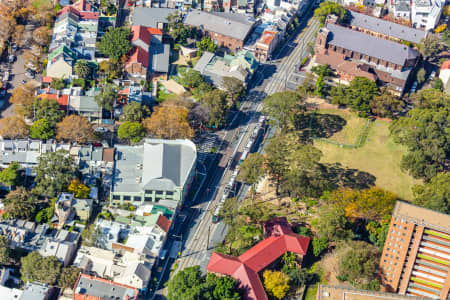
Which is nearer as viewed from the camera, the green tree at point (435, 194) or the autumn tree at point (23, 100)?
the green tree at point (435, 194)

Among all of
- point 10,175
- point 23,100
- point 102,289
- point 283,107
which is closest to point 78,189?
point 10,175

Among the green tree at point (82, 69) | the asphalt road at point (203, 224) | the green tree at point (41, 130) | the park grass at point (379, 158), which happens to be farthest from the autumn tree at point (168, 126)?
the park grass at point (379, 158)

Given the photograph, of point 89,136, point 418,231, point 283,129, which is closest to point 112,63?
point 89,136

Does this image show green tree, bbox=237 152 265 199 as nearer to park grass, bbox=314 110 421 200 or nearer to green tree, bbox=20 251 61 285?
park grass, bbox=314 110 421 200

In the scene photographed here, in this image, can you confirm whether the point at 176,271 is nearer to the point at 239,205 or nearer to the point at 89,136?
the point at 239,205

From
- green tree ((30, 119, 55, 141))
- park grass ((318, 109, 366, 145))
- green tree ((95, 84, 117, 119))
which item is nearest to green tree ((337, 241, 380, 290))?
park grass ((318, 109, 366, 145))

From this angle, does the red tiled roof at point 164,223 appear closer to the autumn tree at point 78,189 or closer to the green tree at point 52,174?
the autumn tree at point 78,189
